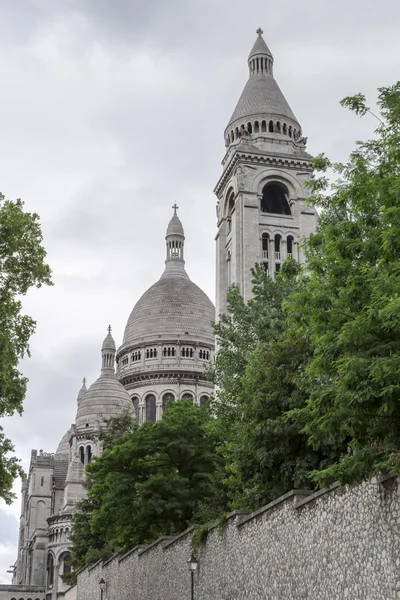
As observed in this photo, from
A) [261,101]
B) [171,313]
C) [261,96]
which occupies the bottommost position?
[171,313]

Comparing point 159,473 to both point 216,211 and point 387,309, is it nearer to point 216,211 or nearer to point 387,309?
point 387,309

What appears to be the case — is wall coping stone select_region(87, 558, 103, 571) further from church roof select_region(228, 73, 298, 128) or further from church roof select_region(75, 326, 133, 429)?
church roof select_region(228, 73, 298, 128)

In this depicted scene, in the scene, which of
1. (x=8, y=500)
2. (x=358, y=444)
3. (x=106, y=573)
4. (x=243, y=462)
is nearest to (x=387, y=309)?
(x=358, y=444)

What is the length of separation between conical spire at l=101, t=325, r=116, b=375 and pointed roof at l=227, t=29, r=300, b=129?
35512 mm

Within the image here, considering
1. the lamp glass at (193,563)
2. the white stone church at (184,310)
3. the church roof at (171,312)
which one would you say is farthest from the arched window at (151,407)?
the lamp glass at (193,563)

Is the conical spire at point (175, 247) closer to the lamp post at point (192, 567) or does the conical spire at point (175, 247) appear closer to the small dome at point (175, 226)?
the small dome at point (175, 226)

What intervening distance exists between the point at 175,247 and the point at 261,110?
44.8 meters

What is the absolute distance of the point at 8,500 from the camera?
2523 centimetres

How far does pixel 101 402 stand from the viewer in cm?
9169

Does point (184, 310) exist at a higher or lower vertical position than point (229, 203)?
higher

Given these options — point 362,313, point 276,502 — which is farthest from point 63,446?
point 362,313

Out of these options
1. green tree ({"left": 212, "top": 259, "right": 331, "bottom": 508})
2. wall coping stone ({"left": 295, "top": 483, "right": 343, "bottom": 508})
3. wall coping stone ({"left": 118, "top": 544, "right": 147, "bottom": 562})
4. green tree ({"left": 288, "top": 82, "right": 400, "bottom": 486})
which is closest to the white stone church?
wall coping stone ({"left": 118, "top": 544, "right": 147, "bottom": 562})

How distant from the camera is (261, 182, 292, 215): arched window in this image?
73.9 meters

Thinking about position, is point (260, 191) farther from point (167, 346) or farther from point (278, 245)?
point (167, 346)
